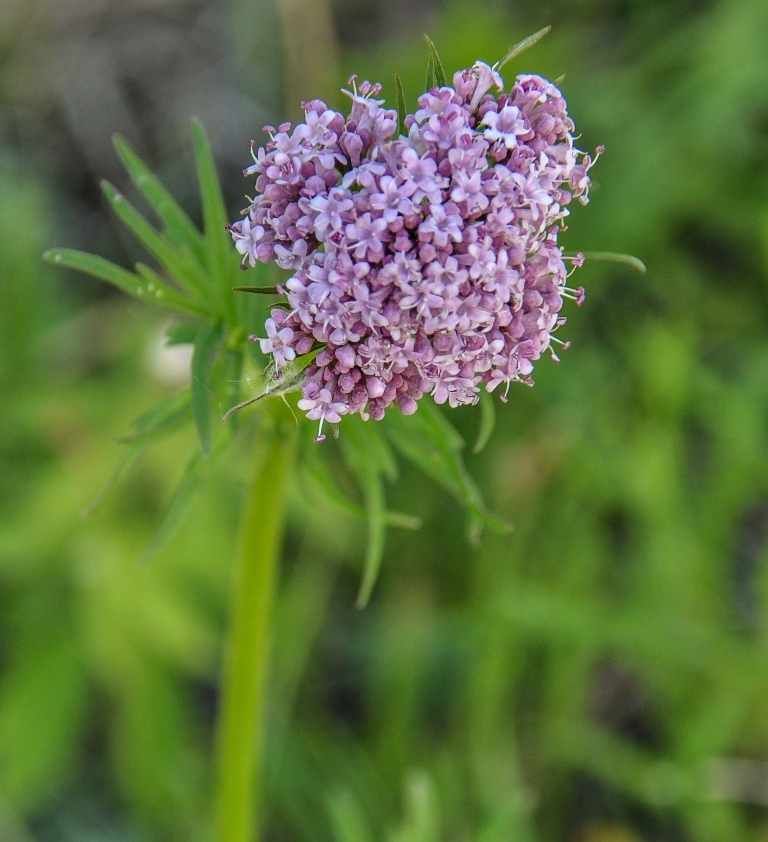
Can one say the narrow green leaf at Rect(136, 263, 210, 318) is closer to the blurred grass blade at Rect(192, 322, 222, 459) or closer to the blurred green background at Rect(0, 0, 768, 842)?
the blurred grass blade at Rect(192, 322, 222, 459)

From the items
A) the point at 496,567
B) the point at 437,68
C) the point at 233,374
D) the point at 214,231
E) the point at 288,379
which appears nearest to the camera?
the point at 288,379

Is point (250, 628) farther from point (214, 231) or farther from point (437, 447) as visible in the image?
point (214, 231)

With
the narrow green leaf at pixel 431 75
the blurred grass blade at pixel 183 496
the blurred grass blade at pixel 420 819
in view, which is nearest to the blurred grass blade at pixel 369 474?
the blurred grass blade at pixel 183 496

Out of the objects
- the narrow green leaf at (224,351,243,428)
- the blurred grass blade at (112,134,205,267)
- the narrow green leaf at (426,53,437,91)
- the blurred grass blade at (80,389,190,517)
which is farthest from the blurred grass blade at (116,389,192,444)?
the narrow green leaf at (426,53,437,91)

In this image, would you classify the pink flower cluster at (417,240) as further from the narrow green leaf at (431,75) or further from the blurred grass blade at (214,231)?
the blurred grass blade at (214,231)

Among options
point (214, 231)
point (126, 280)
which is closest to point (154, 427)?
point (126, 280)

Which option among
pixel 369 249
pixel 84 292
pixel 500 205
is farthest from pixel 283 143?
pixel 84 292
